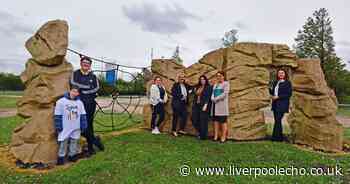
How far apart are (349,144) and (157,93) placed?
17.4 feet

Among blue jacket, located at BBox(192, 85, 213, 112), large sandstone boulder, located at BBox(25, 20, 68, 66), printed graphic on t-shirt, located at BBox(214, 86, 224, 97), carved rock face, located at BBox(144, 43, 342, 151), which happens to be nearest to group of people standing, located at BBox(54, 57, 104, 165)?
large sandstone boulder, located at BBox(25, 20, 68, 66)

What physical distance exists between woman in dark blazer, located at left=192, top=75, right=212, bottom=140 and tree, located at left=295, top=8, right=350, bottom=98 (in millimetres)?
20939

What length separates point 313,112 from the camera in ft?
24.7

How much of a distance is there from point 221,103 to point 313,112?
2.31m

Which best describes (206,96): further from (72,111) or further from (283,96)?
(72,111)

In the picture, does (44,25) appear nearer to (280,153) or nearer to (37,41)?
(37,41)

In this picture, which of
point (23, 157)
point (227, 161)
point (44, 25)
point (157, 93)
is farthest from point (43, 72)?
point (227, 161)

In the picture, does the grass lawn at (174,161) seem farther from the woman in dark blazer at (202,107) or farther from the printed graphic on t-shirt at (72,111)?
the printed graphic on t-shirt at (72,111)

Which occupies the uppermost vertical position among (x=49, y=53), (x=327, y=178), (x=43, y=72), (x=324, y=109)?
(x=49, y=53)

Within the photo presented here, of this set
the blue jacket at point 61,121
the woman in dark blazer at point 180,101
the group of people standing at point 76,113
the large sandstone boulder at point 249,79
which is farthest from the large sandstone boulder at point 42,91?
the large sandstone boulder at point 249,79

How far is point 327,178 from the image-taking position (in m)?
5.19

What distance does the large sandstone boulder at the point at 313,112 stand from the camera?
7.28 metres

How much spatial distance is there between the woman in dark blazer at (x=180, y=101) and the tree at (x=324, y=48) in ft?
68.5

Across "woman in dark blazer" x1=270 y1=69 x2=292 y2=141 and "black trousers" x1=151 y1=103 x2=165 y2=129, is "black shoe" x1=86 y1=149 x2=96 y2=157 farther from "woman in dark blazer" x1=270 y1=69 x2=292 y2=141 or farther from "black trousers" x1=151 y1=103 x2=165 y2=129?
"woman in dark blazer" x1=270 y1=69 x2=292 y2=141
